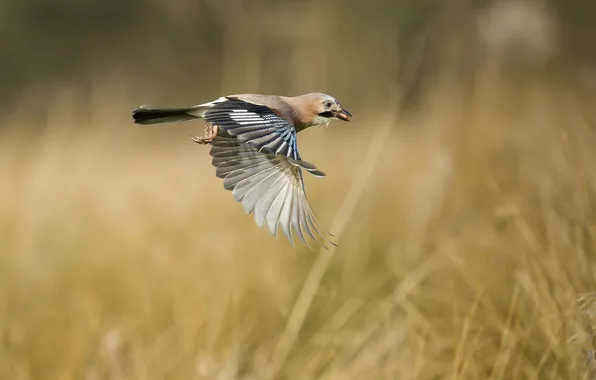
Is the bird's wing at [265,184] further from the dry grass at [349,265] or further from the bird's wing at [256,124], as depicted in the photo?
the dry grass at [349,265]

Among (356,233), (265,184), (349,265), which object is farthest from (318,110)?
(356,233)

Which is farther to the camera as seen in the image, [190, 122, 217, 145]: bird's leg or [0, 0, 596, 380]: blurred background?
[0, 0, 596, 380]: blurred background

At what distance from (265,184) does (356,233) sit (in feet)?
5.00

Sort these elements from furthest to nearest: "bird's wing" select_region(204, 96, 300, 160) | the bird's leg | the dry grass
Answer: the dry grass, the bird's leg, "bird's wing" select_region(204, 96, 300, 160)

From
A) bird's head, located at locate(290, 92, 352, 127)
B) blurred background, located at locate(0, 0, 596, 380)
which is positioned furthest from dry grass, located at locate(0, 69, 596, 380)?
bird's head, located at locate(290, 92, 352, 127)

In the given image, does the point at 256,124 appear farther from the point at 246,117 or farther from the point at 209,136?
the point at 209,136

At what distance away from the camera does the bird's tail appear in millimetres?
1567

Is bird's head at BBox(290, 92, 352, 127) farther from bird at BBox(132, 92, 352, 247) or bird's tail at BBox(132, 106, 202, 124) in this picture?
bird's tail at BBox(132, 106, 202, 124)

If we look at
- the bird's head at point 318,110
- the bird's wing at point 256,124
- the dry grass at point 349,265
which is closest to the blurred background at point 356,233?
the dry grass at point 349,265

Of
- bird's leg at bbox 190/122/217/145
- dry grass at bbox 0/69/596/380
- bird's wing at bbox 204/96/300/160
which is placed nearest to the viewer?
bird's wing at bbox 204/96/300/160

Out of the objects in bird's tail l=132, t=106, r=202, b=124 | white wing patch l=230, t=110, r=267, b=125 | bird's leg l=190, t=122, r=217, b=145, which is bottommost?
bird's leg l=190, t=122, r=217, b=145

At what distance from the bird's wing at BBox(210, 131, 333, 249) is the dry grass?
1.78ft

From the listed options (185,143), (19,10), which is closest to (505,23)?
(185,143)

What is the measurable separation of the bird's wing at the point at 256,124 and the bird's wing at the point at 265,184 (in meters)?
0.02
